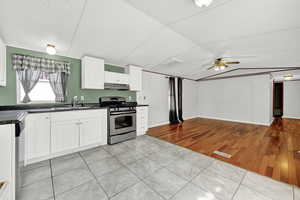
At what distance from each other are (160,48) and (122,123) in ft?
7.20

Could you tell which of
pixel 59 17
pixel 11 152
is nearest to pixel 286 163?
pixel 11 152

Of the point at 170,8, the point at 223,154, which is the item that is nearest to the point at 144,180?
the point at 223,154

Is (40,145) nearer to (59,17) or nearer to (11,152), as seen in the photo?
(11,152)

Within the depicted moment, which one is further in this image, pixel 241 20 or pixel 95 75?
pixel 95 75

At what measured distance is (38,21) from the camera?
6.00ft

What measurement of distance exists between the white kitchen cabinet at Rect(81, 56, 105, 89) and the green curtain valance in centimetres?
38

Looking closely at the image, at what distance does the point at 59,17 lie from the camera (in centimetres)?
179

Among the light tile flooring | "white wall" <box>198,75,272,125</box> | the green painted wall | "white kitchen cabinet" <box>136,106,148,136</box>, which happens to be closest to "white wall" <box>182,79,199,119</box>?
"white wall" <box>198,75,272,125</box>

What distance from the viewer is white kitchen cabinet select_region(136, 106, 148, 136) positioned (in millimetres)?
3570

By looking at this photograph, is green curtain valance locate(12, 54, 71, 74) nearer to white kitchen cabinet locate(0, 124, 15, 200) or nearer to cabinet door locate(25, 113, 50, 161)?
cabinet door locate(25, 113, 50, 161)

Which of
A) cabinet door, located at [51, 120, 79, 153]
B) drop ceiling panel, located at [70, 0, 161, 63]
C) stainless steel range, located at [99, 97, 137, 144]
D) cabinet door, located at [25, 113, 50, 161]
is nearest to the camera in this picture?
drop ceiling panel, located at [70, 0, 161, 63]

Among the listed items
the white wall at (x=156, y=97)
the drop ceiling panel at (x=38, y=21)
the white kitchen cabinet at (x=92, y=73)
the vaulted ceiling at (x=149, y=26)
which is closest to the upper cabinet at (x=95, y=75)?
the white kitchen cabinet at (x=92, y=73)

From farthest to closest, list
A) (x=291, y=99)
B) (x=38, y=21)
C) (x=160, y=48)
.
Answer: (x=291, y=99) → (x=160, y=48) → (x=38, y=21)

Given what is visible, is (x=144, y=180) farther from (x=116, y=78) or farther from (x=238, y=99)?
(x=238, y=99)
